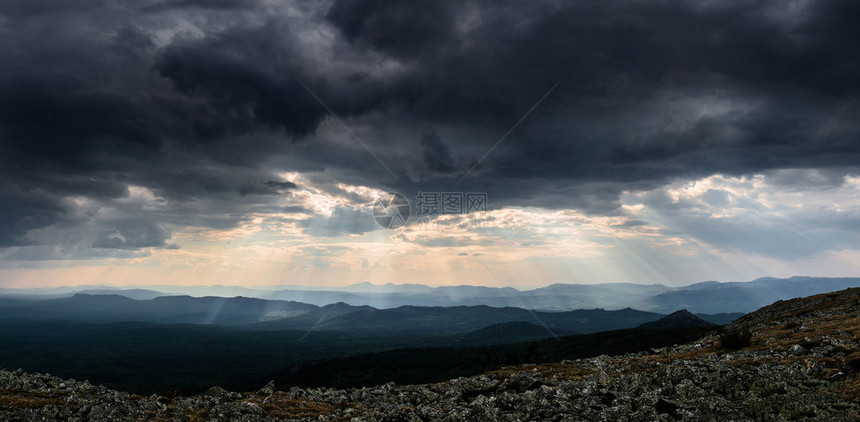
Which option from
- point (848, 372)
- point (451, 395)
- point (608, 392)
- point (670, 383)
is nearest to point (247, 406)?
point (451, 395)

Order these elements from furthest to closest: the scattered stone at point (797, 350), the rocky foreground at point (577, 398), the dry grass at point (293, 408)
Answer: the dry grass at point (293, 408) → the scattered stone at point (797, 350) → the rocky foreground at point (577, 398)

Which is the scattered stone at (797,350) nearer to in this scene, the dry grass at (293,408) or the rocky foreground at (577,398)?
the rocky foreground at (577,398)

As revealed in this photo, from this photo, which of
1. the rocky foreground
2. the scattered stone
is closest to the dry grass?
the rocky foreground

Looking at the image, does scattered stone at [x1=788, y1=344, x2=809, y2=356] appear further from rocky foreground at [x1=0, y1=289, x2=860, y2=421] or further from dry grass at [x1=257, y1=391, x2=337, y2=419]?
dry grass at [x1=257, y1=391, x2=337, y2=419]

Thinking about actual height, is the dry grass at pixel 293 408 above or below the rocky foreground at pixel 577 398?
below

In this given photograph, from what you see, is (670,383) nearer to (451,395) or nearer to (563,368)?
(451,395)

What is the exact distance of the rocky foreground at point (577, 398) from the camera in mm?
21375

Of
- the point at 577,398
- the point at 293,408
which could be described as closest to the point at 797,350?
the point at 577,398

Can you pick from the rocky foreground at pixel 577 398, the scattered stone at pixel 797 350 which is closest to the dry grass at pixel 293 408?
the rocky foreground at pixel 577 398

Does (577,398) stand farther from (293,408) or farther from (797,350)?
(293,408)

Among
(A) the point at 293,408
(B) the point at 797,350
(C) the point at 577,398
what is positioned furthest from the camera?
(A) the point at 293,408

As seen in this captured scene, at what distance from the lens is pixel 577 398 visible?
85.0ft

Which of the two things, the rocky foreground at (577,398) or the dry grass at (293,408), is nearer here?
the rocky foreground at (577,398)

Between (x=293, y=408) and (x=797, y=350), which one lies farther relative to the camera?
(x=293, y=408)
